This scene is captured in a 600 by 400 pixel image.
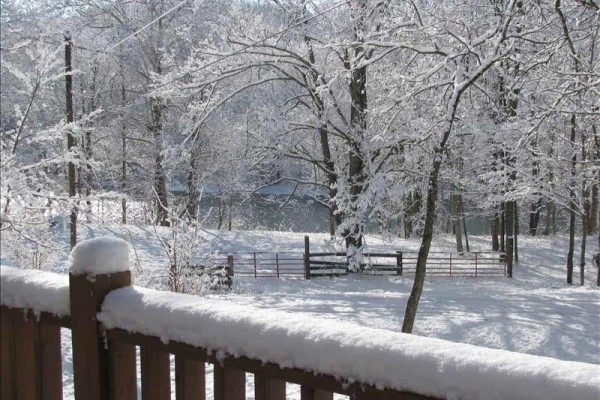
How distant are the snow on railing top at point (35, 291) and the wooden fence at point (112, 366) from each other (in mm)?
24

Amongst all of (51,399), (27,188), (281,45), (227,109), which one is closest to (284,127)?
(281,45)

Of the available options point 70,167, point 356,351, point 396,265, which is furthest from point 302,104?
point 356,351

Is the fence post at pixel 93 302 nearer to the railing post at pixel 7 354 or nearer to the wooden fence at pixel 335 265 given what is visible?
the railing post at pixel 7 354

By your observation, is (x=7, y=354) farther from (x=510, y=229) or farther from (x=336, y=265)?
(x=510, y=229)

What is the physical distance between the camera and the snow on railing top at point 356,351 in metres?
0.82

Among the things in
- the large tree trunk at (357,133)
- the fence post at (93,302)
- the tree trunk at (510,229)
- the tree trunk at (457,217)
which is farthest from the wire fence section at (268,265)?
the fence post at (93,302)

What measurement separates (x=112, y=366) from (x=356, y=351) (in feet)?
2.32

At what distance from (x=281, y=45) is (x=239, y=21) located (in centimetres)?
101

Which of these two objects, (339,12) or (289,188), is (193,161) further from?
(339,12)

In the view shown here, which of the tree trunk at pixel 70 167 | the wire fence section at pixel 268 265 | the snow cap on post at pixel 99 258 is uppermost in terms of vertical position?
the tree trunk at pixel 70 167

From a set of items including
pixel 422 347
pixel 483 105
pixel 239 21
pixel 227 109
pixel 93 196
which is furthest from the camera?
pixel 227 109

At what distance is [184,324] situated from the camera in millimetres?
1199

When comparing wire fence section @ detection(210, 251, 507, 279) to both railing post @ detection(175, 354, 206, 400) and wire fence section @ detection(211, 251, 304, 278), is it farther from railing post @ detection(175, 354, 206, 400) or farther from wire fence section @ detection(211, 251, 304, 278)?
railing post @ detection(175, 354, 206, 400)

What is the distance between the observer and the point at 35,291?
154 cm
